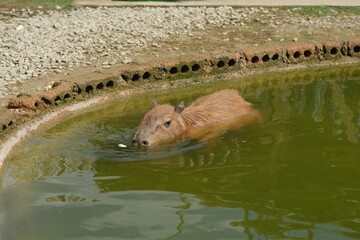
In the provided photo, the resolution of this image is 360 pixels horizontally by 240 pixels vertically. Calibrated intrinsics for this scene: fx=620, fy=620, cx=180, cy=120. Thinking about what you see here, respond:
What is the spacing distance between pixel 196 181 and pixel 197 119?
199 centimetres

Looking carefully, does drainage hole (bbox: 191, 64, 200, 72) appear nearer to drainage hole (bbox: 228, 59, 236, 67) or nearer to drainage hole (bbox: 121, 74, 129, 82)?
drainage hole (bbox: 228, 59, 236, 67)

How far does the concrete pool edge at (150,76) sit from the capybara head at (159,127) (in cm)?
171

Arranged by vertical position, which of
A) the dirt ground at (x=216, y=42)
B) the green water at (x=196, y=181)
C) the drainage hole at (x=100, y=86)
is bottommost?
the green water at (x=196, y=181)

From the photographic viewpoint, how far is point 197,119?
8.93m

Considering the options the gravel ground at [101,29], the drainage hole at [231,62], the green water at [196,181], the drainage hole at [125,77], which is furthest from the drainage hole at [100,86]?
the drainage hole at [231,62]

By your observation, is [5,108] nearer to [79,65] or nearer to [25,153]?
[25,153]

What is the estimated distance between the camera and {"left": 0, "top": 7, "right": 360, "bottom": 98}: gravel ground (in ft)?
36.8

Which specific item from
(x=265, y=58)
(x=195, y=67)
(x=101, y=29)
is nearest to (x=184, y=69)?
(x=195, y=67)

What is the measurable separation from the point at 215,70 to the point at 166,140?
131 inches

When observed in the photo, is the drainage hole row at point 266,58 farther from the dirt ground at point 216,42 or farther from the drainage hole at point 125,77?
the drainage hole at point 125,77

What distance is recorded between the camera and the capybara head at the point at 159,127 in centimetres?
825

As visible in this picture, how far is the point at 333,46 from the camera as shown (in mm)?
Result: 12133

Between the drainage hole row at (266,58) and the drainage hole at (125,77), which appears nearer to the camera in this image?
the drainage hole at (125,77)

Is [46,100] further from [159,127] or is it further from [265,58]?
[265,58]
